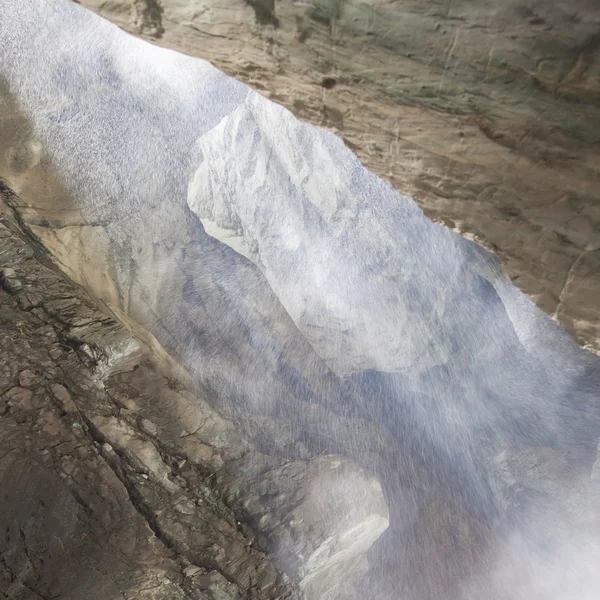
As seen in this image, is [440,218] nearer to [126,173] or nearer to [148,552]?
[148,552]

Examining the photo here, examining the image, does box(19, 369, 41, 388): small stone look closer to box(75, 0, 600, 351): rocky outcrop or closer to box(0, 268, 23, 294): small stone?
box(0, 268, 23, 294): small stone

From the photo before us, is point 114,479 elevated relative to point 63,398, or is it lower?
lower

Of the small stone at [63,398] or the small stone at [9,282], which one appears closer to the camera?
the small stone at [63,398]

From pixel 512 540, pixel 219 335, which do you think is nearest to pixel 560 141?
pixel 219 335

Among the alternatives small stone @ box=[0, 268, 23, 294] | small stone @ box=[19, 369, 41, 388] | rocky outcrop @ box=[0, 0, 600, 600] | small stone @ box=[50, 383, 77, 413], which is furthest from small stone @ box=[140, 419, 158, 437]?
small stone @ box=[0, 268, 23, 294]

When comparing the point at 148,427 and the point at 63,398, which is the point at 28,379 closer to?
the point at 63,398

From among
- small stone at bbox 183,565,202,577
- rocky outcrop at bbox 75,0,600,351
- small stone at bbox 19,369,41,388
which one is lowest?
small stone at bbox 183,565,202,577

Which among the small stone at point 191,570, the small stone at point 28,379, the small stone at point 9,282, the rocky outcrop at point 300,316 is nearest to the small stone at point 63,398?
the small stone at point 28,379

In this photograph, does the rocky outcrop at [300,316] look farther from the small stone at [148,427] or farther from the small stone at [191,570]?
the small stone at [191,570]

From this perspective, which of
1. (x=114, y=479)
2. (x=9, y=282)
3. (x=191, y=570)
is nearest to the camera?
(x=191, y=570)

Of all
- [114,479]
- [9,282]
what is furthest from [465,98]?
[9,282]
